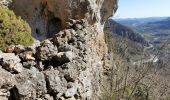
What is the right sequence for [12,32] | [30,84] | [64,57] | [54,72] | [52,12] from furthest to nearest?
1. [52,12]
2. [12,32]
3. [64,57]
4. [54,72]
5. [30,84]

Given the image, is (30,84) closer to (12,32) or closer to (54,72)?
(54,72)

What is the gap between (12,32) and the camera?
36.8ft

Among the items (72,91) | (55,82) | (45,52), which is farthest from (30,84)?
(45,52)

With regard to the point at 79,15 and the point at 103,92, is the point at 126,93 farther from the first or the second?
the point at 79,15

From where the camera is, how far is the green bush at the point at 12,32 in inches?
427

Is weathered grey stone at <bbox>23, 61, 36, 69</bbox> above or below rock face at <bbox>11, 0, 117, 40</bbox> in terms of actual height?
below

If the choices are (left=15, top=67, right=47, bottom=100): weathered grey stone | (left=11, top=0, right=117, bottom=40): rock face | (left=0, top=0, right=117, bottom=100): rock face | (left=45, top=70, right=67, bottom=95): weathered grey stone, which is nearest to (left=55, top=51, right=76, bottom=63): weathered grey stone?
(left=0, top=0, right=117, bottom=100): rock face

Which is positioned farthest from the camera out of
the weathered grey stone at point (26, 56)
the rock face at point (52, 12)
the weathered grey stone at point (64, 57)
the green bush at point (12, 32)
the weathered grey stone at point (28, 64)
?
the rock face at point (52, 12)

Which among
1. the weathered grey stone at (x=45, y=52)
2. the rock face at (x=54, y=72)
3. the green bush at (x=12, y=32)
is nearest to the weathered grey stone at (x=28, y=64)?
the rock face at (x=54, y=72)

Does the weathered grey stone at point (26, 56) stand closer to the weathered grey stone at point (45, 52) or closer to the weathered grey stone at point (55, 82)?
the weathered grey stone at point (45, 52)

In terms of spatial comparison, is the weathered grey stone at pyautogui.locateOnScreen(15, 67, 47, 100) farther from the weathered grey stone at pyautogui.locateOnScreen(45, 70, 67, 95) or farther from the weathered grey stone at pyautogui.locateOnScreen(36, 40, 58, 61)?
the weathered grey stone at pyautogui.locateOnScreen(36, 40, 58, 61)

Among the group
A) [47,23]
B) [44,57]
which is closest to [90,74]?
[44,57]

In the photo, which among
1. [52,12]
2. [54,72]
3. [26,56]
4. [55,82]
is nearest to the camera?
[55,82]

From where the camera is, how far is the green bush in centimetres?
1085
